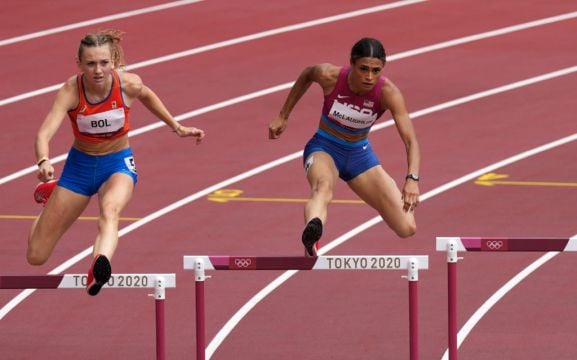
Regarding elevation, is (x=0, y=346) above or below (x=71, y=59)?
below

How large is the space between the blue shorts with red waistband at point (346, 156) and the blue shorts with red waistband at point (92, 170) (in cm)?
137

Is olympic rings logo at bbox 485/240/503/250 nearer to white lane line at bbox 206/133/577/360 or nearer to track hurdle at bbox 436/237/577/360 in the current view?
track hurdle at bbox 436/237/577/360

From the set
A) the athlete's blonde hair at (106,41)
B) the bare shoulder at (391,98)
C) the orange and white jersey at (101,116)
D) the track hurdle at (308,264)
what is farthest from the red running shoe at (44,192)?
the bare shoulder at (391,98)

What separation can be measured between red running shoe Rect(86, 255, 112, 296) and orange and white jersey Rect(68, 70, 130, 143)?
1.04 m

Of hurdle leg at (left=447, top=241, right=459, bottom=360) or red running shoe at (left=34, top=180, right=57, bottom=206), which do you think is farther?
red running shoe at (left=34, top=180, right=57, bottom=206)

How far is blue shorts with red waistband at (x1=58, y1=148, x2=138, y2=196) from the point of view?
11.1m

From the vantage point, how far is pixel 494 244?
1117cm

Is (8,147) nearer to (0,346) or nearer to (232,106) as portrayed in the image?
(232,106)

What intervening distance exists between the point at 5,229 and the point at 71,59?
17.2ft

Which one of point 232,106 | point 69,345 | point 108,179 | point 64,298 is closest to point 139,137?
point 232,106

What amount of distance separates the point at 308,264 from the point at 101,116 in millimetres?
1692

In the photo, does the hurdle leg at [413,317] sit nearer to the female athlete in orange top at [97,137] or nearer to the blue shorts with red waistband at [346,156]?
the blue shorts with red waistband at [346,156]

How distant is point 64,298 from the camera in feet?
48.9

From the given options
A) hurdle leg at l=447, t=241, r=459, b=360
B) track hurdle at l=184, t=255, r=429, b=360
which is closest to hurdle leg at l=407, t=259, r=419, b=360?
track hurdle at l=184, t=255, r=429, b=360
